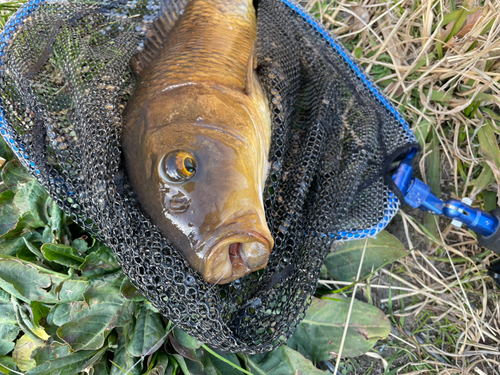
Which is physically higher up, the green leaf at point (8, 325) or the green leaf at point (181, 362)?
the green leaf at point (8, 325)

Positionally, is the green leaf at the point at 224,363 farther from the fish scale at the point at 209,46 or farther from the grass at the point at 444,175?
the fish scale at the point at 209,46

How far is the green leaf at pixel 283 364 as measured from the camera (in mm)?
1661

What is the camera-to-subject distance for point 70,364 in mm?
1504

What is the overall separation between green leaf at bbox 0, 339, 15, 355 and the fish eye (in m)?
1.24

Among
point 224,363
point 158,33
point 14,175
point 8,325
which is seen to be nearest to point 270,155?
point 158,33

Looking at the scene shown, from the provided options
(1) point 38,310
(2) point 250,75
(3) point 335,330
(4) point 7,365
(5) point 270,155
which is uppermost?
(2) point 250,75

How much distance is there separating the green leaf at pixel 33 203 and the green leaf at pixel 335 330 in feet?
4.64

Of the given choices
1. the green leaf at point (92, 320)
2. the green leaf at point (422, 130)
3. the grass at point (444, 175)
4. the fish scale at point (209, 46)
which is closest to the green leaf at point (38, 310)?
the green leaf at point (92, 320)

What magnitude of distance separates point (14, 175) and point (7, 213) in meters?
0.20

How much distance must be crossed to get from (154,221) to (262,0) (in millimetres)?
1394

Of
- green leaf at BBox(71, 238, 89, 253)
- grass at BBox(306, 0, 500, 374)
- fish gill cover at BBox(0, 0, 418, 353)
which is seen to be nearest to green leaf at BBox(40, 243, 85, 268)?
green leaf at BBox(71, 238, 89, 253)

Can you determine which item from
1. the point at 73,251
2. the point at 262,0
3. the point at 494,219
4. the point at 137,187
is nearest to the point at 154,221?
the point at 137,187

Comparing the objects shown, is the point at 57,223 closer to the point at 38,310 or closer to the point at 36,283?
the point at 36,283

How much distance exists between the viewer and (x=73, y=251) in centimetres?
161
